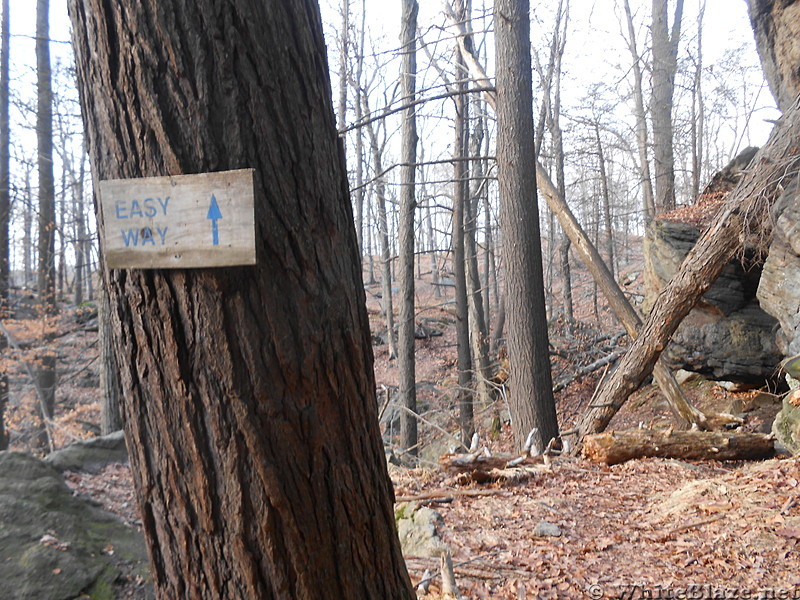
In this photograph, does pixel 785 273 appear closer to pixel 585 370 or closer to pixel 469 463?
pixel 585 370

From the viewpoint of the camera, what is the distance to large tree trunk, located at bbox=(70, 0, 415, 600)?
5.25ft

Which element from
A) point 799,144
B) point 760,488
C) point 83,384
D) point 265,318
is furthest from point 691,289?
point 83,384

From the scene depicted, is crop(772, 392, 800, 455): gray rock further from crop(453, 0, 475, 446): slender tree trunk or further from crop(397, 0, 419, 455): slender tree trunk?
crop(397, 0, 419, 455): slender tree trunk

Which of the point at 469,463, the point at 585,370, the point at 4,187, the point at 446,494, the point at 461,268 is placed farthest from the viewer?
the point at 585,370

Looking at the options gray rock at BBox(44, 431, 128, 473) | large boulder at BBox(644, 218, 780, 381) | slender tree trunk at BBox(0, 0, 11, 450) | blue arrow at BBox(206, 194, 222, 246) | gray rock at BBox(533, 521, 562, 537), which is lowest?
gray rock at BBox(533, 521, 562, 537)

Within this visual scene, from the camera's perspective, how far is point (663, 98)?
1565 cm

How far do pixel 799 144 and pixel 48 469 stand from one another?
875cm

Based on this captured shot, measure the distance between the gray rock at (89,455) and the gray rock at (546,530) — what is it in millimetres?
4582

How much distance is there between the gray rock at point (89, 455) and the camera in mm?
6207

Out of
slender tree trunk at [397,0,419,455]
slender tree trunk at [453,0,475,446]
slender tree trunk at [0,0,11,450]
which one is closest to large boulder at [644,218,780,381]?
slender tree trunk at [453,0,475,446]

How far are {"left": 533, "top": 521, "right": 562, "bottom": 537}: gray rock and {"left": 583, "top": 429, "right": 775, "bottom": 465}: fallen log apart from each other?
90.9 inches

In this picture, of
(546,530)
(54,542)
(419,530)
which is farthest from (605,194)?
(54,542)

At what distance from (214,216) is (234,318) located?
0.29 metres

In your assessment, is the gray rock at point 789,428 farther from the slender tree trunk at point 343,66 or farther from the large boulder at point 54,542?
the slender tree trunk at point 343,66
